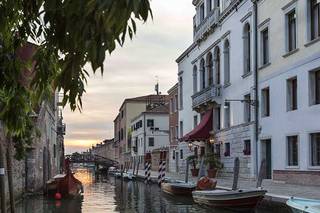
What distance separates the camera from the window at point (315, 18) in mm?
23520

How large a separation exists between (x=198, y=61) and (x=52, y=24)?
42.0 metres

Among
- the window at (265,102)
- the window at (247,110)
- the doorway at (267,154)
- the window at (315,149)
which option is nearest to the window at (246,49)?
the window at (247,110)

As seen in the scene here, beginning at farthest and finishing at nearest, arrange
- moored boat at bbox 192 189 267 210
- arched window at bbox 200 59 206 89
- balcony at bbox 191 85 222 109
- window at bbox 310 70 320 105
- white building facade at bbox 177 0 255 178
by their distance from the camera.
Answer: arched window at bbox 200 59 206 89, balcony at bbox 191 85 222 109, white building facade at bbox 177 0 255 178, window at bbox 310 70 320 105, moored boat at bbox 192 189 267 210

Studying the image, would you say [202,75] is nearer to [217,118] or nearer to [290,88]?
[217,118]

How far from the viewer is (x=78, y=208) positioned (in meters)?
24.5

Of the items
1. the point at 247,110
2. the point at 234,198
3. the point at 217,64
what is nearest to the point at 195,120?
the point at 217,64

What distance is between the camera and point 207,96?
39531mm

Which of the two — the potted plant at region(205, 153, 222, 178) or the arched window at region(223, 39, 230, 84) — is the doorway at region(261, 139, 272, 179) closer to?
the potted plant at region(205, 153, 222, 178)

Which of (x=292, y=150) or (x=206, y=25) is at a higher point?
(x=206, y=25)

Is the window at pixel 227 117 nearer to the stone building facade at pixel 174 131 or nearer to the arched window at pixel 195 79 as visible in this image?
the arched window at pixel 195 79

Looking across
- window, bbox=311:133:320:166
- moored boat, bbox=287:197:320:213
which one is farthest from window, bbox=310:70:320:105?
moored boat, bbox=287:197:320:213

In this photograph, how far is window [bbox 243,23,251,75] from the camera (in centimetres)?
3230

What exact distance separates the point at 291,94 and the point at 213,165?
11411mm

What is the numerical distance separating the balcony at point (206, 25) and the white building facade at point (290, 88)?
9.19 meters
